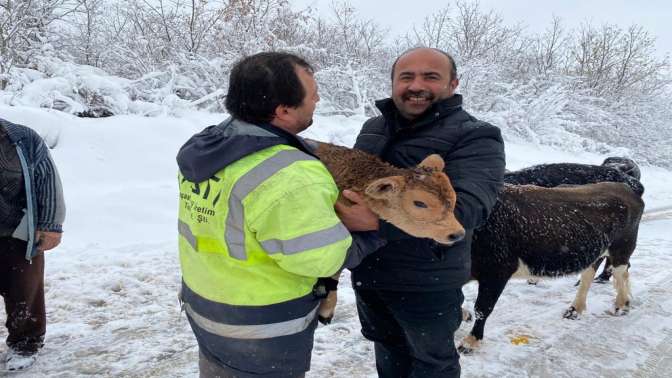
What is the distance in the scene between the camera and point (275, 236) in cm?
164

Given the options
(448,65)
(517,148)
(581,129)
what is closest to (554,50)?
(581,129)

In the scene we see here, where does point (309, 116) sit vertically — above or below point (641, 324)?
above

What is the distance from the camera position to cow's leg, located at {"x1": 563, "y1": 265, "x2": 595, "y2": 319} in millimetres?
4809

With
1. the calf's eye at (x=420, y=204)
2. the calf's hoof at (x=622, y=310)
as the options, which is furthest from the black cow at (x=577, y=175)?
the calf's eye at (x=420, y=204)

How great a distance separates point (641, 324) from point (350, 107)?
13633 mm

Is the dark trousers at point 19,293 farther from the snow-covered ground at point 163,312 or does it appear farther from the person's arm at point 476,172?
the person's arm at point 476,172

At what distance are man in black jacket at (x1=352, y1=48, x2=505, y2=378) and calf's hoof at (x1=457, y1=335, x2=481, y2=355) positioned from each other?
57.0 inches

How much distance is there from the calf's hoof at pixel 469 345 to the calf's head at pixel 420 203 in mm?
2196

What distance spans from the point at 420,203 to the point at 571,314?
11.5ft

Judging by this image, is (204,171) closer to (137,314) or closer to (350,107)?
(137,314)

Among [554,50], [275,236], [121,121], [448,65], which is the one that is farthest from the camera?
[554,50]

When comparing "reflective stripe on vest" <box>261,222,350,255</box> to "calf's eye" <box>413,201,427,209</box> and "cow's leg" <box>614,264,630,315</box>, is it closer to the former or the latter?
"calf's eye" <box>413,201,427,209</box>

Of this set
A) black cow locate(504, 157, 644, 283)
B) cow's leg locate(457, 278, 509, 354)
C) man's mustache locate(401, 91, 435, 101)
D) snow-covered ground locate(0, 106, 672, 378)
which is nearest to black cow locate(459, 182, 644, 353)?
cow's leg locate(457, 278, 509, 354)

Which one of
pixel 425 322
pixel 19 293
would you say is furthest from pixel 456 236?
pixel 19 293
